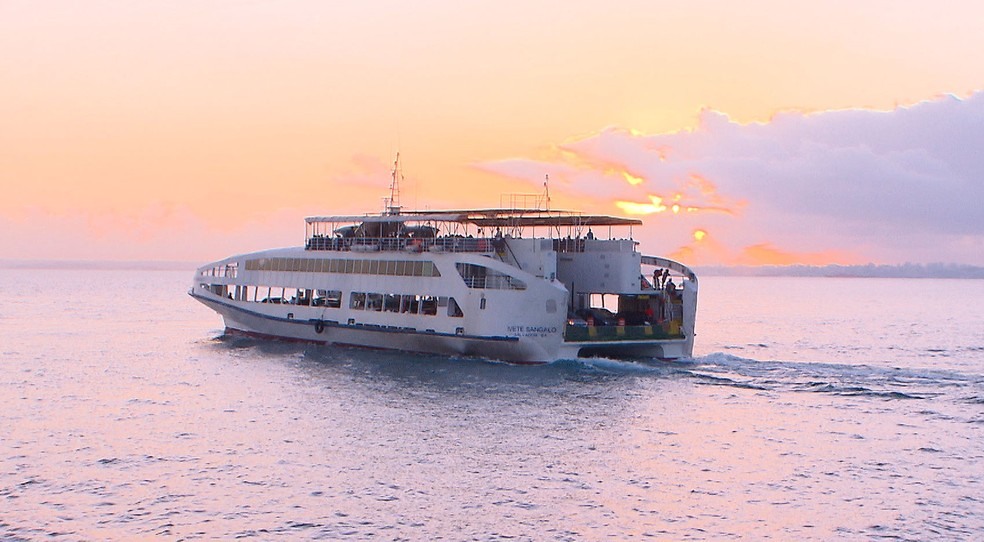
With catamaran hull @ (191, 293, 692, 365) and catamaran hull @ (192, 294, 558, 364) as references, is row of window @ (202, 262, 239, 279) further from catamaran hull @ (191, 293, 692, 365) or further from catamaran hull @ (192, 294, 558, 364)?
catamaran hull @ (191, 293, 692, 365)

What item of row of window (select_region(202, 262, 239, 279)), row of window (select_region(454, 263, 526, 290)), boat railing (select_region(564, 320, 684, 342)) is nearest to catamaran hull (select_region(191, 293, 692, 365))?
boat railing (select_region(564, 320, 684, 342))

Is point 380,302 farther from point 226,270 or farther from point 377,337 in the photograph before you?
point 226,270

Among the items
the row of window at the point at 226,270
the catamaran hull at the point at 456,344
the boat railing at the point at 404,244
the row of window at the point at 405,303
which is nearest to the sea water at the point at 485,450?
the catamaran hull at the point at 456,344

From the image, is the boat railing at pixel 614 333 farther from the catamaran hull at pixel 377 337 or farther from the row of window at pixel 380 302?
the row of window at pixel 380 302

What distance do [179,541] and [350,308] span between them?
105ft

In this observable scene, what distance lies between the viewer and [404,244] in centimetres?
5219

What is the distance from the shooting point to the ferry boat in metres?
44.7

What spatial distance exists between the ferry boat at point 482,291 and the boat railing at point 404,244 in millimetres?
72

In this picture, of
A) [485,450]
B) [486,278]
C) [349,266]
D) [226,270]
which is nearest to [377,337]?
[349,266]

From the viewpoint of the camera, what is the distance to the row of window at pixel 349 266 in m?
49.5

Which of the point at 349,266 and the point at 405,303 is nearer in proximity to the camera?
the point at 405,303

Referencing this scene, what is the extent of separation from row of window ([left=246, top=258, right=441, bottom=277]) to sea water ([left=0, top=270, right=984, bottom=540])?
4.48m

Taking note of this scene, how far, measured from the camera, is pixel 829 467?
27.6m

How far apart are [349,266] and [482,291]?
38.2ft
